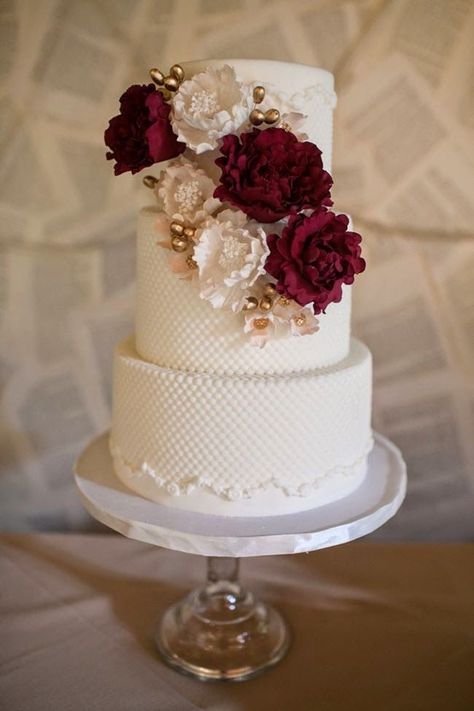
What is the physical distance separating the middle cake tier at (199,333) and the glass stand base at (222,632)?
0.49 metres

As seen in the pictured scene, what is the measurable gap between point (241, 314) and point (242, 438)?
0.19 metres

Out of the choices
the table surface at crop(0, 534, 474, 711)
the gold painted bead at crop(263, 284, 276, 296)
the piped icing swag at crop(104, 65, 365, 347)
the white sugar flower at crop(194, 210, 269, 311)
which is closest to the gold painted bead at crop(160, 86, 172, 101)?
the piped icing swag at crop(104, 65, 365, 347)

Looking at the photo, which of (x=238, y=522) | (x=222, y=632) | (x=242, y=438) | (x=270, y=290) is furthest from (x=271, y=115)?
(x=222, y=632)

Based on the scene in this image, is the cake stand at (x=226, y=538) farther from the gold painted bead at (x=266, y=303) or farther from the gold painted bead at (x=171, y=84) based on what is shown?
the gold painted bead at (x=171, y=84)

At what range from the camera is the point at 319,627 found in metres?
1.26

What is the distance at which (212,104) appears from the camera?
0.89 metres

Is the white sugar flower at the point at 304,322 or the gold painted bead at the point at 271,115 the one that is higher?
the gold painted bead at the point at 271,115

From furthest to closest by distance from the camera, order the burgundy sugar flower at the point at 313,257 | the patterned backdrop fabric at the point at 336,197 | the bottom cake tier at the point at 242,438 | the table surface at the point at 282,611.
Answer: the patterned backdrop fabric at the point at 336,197, the table surface at the point at 282,611, the bottom cake tier at the point at 242,438, the burgundy sugar flower at the point at 313,257

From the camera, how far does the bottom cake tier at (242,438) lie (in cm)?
95

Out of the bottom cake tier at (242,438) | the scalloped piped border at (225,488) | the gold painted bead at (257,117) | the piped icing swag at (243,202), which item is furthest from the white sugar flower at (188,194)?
the scalloped piped border at (225,488)

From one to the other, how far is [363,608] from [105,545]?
622 millimetres

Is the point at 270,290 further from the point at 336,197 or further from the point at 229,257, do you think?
the point at 336,197

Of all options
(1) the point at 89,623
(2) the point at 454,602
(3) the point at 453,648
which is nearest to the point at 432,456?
(2) the point at 454,602

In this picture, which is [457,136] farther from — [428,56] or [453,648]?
[453,648]
